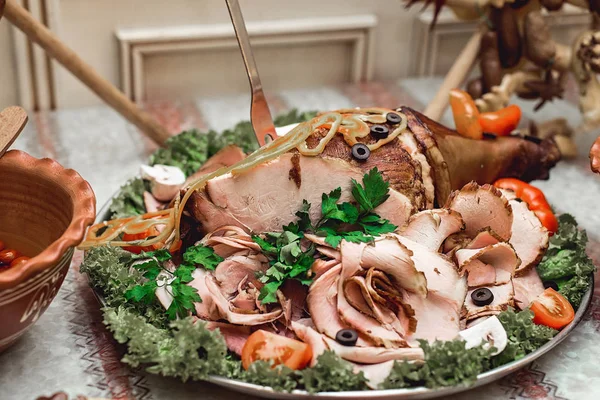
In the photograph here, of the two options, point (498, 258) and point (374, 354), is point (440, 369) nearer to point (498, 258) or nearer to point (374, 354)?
point (374, 354)

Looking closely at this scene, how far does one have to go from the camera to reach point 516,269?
1.54 metres

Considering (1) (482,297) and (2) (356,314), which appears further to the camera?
(1) (482,297)

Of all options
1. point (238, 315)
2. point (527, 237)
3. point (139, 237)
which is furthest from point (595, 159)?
point (139, 237)

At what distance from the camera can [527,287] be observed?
153 centimetres

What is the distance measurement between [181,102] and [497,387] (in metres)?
1.75

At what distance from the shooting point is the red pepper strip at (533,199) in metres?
1.75

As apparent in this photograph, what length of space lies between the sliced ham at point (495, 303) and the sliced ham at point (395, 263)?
0.43 ft

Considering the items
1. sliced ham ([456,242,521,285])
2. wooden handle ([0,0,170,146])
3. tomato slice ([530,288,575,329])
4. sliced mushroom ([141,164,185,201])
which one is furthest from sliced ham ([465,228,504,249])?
wooden handle ([0,0,170,146])

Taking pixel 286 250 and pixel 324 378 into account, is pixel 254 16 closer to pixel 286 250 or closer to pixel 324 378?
pixel 286 250

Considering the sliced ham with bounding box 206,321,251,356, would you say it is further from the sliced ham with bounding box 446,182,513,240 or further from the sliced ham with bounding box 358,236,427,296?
the sliced ham with bounding box 446,182,513,240

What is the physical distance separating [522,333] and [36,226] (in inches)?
36.5

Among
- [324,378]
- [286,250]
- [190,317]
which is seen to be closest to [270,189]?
[286,250]

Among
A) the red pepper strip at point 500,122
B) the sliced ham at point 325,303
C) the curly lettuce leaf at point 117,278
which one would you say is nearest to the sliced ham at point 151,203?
the curly lettuce leaf at point 117,278

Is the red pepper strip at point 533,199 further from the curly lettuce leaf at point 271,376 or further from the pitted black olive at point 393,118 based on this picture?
the curly lettuce leaf at point 271,376
